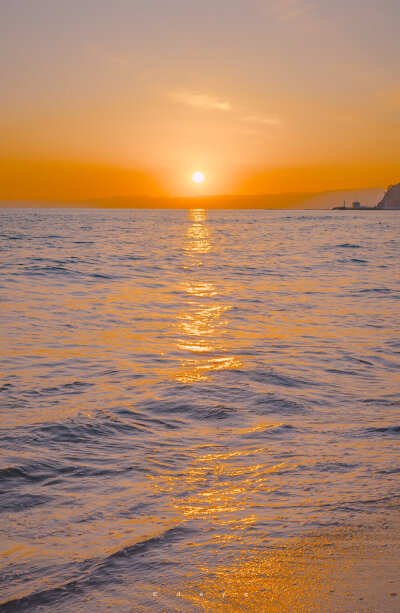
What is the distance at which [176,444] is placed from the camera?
20.5ft

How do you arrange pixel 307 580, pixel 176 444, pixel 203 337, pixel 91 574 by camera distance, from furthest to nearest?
1. pixel 203 337
2. pixel 176 444
3. pixel 91 574
4. pixel 307 580

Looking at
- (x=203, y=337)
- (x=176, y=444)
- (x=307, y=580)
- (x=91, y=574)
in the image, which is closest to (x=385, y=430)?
(x=176, y=444)

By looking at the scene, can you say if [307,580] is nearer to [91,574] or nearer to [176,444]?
[91,574]

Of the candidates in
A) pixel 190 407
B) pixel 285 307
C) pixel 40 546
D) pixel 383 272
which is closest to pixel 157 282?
pixel 285 307

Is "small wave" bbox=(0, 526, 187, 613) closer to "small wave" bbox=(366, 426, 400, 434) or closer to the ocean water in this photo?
the ocean water

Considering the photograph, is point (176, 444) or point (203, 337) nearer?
point (176, 444)

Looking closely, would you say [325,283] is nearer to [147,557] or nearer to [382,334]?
[382,334]

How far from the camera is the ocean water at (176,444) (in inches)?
151

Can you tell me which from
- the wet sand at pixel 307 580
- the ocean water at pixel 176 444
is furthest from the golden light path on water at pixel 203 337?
the wet sand at pixel 307 580

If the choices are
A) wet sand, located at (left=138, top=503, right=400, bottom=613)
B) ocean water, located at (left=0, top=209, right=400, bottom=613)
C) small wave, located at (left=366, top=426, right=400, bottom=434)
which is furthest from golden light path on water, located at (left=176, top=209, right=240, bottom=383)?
wet sand, located at (left=138, top=503, right=400, bottom=613)

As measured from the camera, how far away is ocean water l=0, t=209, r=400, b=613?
384 centimetres

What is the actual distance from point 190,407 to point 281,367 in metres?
2.77

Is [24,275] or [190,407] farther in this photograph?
[24,275]

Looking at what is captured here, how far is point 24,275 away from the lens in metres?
25.5
